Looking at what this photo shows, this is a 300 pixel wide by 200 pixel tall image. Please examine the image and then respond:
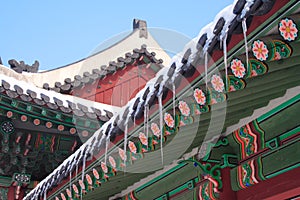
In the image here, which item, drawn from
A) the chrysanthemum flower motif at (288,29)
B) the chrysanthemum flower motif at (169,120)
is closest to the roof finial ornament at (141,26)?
the chrysanthemum flower motif at (169,120)

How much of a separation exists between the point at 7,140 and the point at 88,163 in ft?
9.64

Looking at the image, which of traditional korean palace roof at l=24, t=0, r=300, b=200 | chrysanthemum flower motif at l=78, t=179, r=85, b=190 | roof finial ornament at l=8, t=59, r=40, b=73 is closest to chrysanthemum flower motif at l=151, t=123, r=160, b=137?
traditional korean palace roof at l=24, t=0, r=300, b=200

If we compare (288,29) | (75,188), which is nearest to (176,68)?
(288,29)

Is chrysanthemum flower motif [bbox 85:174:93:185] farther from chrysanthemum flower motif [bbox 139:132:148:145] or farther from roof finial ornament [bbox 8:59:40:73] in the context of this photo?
roof finial ornament [bbox 8:59:40:73]

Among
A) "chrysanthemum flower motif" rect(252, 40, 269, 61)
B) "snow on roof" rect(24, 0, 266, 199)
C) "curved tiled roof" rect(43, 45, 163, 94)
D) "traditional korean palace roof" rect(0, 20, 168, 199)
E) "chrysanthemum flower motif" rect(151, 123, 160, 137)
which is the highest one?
"curved tiled roof" rect(43, 45, 163, 94)


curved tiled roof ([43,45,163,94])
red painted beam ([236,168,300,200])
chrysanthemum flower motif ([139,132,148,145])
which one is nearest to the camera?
red painted beam ([236,168,300,200])

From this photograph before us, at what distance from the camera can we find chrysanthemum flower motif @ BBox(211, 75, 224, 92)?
3095 mm

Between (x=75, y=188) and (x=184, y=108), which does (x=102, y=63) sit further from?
(x=184, y=108)

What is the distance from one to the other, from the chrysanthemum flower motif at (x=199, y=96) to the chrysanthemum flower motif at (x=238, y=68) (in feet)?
1.26

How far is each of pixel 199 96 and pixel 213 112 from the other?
0.61 metres

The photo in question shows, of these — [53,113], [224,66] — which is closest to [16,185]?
[53,113]

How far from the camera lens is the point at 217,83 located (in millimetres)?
3121

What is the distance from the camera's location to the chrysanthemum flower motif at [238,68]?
2.91 m

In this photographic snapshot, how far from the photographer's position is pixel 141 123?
403 cm
